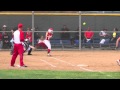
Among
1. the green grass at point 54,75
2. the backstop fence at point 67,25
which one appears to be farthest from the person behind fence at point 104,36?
the green grass at point 54,75

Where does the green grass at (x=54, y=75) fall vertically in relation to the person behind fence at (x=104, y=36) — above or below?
below

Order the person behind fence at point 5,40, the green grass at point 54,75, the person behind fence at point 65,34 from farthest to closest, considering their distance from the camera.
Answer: the person behind fence at point 65,34
the person behind fence at point 5,40
the green grass at point 54,75

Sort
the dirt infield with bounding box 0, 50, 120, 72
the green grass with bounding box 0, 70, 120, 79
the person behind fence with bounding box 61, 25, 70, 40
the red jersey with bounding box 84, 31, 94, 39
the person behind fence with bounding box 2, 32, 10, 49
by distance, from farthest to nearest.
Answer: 1. the person behind fence with bounding box 61, 25, 70, 40
2. the red jersey with bounding box 84, 31, 94, 39
3. the person behind fence with bounding box 2, 32, 10, 49
4. the dirt infield with bounding box 0, 50, 120, 72
5. the green grass with bounding box 0, 70, 120, 79

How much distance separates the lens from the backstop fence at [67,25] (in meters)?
29.5

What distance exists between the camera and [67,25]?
3067 cm

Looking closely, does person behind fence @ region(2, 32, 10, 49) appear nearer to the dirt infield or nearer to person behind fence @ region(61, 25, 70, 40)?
person behind fence @ region(61, 25, 70, 40)

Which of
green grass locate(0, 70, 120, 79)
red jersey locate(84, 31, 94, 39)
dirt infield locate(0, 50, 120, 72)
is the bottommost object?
dirt infield locate(0, 50, 120, 72)

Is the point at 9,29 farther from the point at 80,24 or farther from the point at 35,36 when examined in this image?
the point at 80,24

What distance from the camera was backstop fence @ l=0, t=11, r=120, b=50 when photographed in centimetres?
2952

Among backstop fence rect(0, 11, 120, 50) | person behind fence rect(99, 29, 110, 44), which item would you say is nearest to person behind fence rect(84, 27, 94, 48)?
backstop fence rect(0, 11, 120, 50)

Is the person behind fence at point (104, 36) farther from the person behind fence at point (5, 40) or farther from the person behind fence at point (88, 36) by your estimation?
the person behind fence at point (5, 40)
